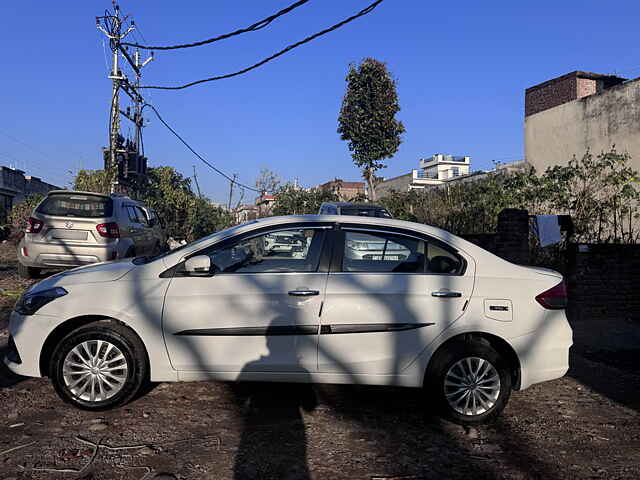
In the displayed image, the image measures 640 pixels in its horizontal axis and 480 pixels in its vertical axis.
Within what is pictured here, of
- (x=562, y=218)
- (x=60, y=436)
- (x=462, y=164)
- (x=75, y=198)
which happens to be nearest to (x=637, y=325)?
(x=562, y=218)

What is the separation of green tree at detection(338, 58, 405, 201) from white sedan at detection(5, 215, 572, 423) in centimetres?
2580

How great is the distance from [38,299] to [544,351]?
4.00 metres

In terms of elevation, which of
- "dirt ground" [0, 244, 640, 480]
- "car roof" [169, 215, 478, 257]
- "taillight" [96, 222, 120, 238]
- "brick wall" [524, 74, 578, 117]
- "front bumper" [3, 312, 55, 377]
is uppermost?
"brick wall" [524, 74, 578, 117]

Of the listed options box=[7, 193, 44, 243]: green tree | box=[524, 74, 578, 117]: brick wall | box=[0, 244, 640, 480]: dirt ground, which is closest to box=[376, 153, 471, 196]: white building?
box=[524, 74, 578, 117]: brick wall

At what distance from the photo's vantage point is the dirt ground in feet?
11.4

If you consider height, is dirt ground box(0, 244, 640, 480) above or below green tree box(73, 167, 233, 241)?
below

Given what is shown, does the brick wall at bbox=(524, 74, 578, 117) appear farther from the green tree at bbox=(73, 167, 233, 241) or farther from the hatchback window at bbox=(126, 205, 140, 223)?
the hatchback window at bbox=(126, 205, 140, 223)

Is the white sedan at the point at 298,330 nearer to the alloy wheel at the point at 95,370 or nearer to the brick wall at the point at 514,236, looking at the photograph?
the alloy wheel at the point at 95,370

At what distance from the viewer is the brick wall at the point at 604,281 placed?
844 centimetres

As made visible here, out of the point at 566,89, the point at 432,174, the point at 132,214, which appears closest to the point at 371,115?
the point at 566,89

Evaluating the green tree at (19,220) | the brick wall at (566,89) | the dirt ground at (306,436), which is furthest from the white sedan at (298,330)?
the brick wall at (566,89)

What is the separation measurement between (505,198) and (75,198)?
27.5 feet

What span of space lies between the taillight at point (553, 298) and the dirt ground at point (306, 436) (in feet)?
3.17

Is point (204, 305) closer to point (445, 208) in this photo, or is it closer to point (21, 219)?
point (445, 208)
